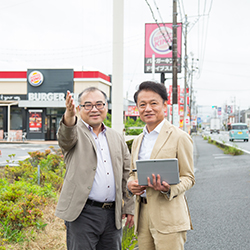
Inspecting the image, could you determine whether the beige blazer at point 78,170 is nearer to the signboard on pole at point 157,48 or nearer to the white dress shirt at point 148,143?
the white dress shirt at point 148,143

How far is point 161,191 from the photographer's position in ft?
7.54

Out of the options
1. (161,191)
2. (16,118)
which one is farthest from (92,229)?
(16,118)

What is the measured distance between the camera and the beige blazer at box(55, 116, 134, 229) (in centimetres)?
262

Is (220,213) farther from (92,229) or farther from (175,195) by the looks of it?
(175,195)

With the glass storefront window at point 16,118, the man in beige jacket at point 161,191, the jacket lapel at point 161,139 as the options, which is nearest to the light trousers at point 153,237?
the man in beige jacket at point 161,191

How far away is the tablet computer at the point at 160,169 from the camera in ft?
7.02

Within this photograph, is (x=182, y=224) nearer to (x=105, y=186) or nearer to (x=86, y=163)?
(x=105, y=186)

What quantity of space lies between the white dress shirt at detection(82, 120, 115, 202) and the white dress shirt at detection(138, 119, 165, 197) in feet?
1.17

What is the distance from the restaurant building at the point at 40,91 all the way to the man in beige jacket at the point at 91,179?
25.6 metres

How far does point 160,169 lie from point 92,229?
979 mm

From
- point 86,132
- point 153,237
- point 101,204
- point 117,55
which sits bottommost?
point 153,237

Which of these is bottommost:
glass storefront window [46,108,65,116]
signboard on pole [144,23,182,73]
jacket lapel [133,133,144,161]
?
jacket lapel [133,133,144,161]

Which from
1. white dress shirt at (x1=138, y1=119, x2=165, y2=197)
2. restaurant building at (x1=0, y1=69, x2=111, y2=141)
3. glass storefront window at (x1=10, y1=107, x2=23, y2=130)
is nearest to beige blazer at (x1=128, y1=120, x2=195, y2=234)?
white dress shirt at (x1=138, y1=119, x2=165, y2=197)

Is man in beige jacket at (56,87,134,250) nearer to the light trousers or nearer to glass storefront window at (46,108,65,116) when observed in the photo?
the light trousers
